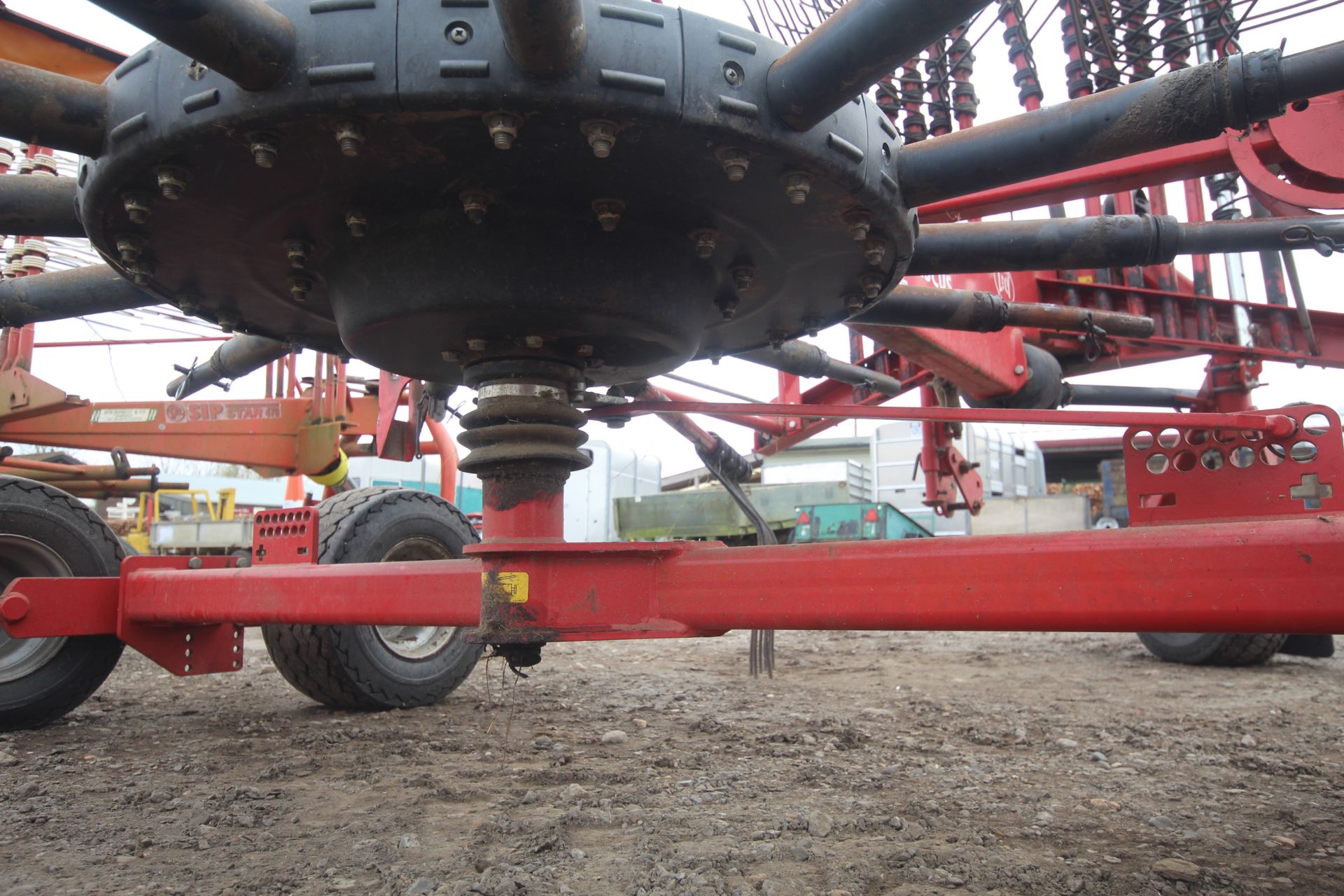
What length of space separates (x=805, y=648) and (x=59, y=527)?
4.39 meters

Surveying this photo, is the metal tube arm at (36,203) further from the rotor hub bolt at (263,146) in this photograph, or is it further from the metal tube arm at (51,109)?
the rotor hub bolt at (263,146)

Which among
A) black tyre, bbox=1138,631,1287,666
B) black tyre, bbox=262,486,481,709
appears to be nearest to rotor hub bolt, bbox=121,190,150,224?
black tyre, bbox=262,486,481,709

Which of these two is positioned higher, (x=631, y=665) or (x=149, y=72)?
(x=149, y=72)

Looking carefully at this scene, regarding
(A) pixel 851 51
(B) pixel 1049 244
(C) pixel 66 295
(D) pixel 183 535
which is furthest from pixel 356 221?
(D) pixel 183 535

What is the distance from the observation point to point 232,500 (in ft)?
50.5

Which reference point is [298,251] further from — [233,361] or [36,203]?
[233,361]

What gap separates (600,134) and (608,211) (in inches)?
8.7

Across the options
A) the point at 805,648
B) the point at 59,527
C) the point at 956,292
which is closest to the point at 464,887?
the point at 956,292

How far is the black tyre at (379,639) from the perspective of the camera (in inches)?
123

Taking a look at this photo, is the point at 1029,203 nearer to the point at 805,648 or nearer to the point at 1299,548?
the point at 1299,548

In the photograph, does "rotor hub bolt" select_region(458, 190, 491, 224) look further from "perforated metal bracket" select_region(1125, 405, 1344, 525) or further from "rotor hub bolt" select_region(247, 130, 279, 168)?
"perforated metal bracket" select_region(1125, 405, 1344, 525)

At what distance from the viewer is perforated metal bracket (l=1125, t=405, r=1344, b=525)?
2.22 meters

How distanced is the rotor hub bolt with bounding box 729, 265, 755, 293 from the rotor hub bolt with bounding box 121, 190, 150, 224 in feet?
3.12

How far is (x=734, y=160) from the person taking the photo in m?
1.24
